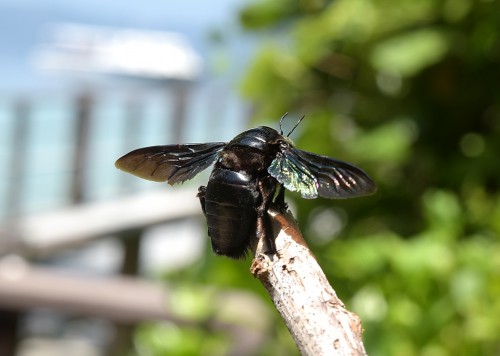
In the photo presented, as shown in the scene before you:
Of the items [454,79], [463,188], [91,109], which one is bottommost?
[91,109]

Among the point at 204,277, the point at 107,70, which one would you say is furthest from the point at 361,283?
the point at 107,70

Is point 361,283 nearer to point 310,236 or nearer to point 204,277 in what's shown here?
point 310,236

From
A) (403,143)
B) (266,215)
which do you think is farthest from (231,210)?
(403,143)

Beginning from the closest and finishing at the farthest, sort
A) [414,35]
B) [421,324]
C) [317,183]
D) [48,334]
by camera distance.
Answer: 1. [317,183]
2. [421,324]
3. [414,35]
4. [48,334]

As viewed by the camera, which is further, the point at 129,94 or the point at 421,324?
the point at 129,94

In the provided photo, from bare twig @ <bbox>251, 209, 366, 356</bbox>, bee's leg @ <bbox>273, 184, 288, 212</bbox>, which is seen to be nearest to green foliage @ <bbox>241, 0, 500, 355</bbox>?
bee's leg @ <bbox>273, 184, 288, 212</bbox>

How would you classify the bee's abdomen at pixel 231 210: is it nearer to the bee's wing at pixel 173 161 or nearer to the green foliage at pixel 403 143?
the bee's wing at pixel 173 161

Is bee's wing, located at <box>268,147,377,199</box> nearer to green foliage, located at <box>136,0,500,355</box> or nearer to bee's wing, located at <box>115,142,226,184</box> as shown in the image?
bee's wing, located at <box>115,142,226,184</box>
